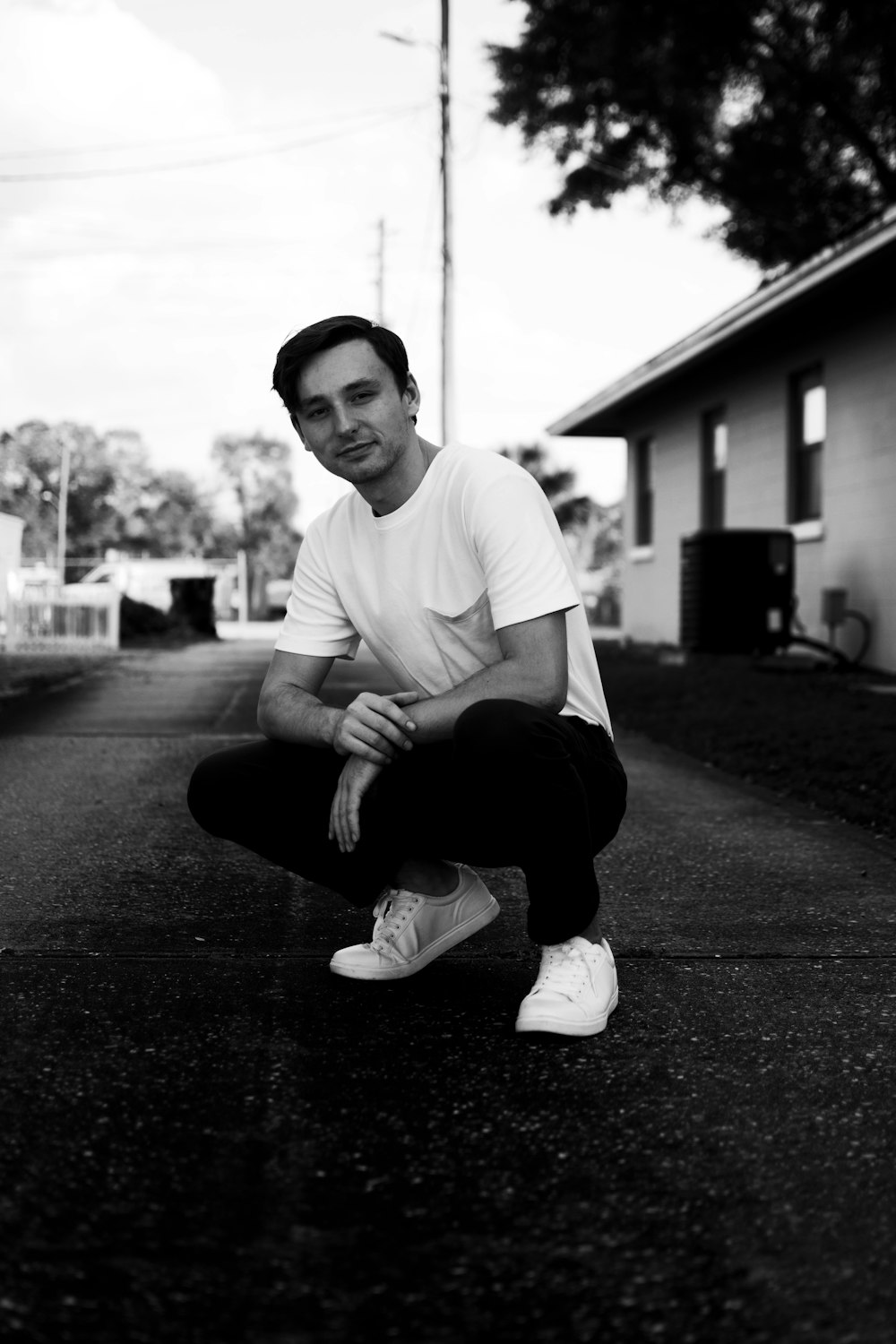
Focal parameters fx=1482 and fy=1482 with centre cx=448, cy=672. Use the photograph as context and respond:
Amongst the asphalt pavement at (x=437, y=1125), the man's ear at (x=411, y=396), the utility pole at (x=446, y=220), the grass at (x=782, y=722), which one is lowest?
the asphalt pavement at (x=437, y=1125)

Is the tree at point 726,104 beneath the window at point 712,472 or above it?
above

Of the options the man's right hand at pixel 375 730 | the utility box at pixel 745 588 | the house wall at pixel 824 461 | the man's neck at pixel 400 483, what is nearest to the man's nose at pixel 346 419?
the man's neck at pixel 400 483

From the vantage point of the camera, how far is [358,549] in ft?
10.7

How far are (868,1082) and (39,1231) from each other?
1.43 metres

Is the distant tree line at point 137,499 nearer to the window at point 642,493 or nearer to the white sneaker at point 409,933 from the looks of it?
the window at point 642,493

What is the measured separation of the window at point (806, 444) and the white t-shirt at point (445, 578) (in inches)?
440

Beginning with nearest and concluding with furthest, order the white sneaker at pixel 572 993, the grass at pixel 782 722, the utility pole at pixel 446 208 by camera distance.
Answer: the white sneaker at pixel 572 993, the grass at pixel 782 722, the utility pole at pixel 446 208

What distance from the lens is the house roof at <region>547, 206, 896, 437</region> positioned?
11047 millimetres

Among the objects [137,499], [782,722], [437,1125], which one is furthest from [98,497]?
[437,1125]

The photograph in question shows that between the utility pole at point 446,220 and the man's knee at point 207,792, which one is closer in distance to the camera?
the man's knee at point 207,792

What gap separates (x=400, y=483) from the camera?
316cm

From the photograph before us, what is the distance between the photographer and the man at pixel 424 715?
286cm

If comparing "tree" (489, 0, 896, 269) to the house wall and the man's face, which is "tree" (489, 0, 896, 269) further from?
the man's face

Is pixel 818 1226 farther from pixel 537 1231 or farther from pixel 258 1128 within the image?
pixel 258 1128
